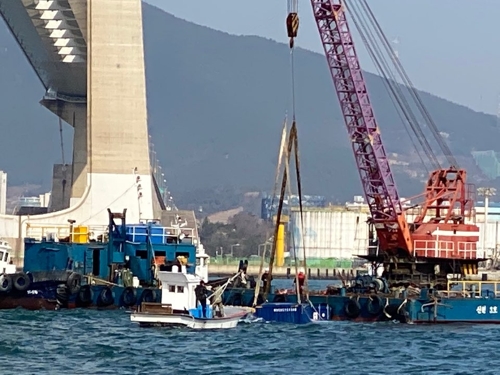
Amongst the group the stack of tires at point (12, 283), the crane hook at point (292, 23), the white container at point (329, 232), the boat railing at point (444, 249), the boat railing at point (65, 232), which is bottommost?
the stack of tires at point (12, 283)

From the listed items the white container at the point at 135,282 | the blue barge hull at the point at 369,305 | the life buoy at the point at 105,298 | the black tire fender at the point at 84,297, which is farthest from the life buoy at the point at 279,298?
the black tire fender at the point at 84,297

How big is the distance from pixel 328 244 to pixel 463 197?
266 ft

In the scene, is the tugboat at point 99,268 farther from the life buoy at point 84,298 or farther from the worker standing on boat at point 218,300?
the worker standing on boat at point 218,300

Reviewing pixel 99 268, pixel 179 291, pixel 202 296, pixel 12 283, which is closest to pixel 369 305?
pixel 179 291

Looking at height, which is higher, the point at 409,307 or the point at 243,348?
the point at 409,307

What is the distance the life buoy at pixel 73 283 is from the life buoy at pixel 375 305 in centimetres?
918

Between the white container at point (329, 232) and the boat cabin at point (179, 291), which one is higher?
the white container at point (329, 232)

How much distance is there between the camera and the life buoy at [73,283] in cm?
4456

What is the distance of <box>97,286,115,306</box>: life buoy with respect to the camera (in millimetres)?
44594

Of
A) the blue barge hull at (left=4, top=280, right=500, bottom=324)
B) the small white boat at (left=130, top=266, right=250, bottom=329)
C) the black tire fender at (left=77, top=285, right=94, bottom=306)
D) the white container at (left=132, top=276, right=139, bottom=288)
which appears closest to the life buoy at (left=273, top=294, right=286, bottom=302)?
the blue barge hull at (left=4, top=280, right=500, bottom=324)

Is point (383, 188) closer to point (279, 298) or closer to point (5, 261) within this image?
point (279, 298)

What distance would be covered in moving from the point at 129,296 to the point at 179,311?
8048 millimetres

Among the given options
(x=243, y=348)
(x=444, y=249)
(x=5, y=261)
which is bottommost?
(x=243, y=348)

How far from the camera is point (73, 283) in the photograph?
44.6 m
